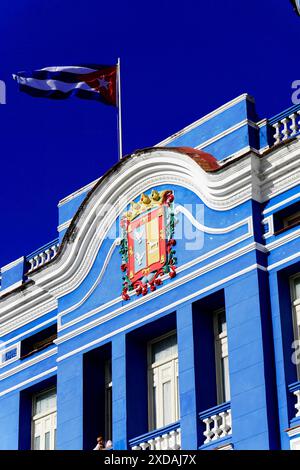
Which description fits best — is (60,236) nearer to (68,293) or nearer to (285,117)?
(68,293)

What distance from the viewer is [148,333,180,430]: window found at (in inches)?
1257

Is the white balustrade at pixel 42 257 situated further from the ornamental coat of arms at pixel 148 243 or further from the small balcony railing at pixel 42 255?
the ornamental coat of arms at pixel 148 243

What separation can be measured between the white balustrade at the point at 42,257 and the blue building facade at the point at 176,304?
0.38 ft

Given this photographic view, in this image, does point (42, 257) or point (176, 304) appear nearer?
point (176, 304)

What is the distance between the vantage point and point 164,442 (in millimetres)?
30953

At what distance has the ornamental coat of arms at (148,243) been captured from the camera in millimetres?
32438

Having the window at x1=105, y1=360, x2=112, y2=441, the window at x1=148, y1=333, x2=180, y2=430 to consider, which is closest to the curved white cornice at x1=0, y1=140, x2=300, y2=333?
the window at x1=105, y1=360, x2=112, y2=441

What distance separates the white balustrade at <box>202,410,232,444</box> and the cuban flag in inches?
366

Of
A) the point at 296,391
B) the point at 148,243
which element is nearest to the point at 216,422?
the point at 296,391

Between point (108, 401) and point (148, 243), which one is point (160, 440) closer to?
point (108, 401)

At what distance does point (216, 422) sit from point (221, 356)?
1.71m

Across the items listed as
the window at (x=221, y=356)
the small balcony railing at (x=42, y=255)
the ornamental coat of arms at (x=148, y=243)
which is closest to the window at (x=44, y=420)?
the small balcony railing at (x=42, y=255)

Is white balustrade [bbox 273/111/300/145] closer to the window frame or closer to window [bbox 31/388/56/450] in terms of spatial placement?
the window frame

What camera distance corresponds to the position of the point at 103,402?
33438 millimetres
